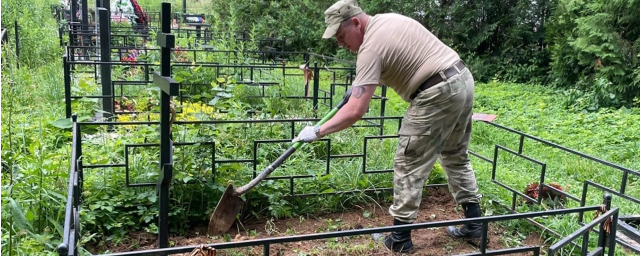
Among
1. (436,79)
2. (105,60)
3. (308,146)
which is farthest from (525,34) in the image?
(436,79)

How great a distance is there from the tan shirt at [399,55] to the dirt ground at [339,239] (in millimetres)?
983

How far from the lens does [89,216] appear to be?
3.06m

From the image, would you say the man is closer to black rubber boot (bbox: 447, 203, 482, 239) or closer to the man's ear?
the man's ear

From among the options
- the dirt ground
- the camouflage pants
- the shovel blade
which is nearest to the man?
the camouflage pants

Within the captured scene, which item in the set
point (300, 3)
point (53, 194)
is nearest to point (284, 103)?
point (53, 194)

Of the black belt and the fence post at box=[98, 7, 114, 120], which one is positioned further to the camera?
the fence post at box=[98, 7, 114, 120]

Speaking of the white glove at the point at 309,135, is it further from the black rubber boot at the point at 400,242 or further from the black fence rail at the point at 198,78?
the black fence rail at the point at 198,78

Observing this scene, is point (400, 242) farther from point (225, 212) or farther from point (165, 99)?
point (165, 99)

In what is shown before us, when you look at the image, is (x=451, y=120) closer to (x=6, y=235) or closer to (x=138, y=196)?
(x=138, y=196)

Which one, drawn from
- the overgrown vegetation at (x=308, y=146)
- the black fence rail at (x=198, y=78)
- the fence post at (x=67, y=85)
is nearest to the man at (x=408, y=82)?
the overgrown vegetation at (x=308, y=146)

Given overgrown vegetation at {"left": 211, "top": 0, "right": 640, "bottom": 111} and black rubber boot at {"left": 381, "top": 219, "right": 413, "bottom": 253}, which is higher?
overgrown vegetation at {"left": 211, "top": 0, "right": 640, "bottom": 111}

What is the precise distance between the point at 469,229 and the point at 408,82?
1.08 m

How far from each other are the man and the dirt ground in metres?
0.24

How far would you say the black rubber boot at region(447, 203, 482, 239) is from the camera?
3.53 meters
